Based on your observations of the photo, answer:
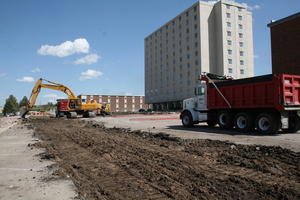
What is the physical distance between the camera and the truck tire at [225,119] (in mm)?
14262

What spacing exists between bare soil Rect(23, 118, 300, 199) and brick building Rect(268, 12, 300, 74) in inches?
898

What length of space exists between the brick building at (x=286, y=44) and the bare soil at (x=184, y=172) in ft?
74.9

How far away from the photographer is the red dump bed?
1156 cm

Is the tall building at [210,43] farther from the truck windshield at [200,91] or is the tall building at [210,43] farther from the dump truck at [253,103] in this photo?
the dump truck at [253,103]

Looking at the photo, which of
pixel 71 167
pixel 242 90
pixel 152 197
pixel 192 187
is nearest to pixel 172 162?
pixel 192 187

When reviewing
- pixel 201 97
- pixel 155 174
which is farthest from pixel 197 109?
pixel 155 174

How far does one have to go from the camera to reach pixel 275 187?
4.40m

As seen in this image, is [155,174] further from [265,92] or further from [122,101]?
[122,101]

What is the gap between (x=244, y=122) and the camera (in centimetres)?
1331

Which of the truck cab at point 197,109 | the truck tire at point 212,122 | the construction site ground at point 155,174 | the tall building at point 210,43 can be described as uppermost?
the tall building at point 210,43

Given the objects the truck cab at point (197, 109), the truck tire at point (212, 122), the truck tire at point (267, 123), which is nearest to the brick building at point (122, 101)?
the truck cab at point (197, 109)

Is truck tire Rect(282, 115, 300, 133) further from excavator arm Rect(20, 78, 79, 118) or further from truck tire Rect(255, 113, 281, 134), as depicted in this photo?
excavator arm Rect(20, 78, 79, 118)

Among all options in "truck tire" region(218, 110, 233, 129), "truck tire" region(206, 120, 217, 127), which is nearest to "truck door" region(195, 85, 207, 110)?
"truck tire" region(206, 120, 217, 127)

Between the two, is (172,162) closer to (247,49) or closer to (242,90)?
(242,90)
